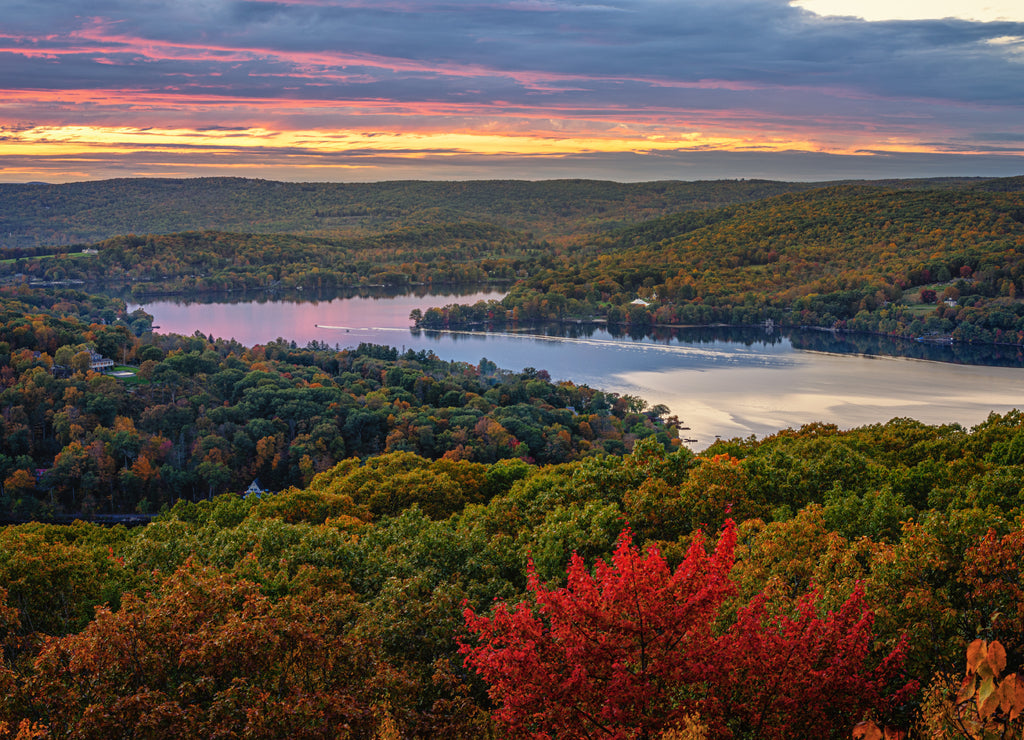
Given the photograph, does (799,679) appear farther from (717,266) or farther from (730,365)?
(717,266)

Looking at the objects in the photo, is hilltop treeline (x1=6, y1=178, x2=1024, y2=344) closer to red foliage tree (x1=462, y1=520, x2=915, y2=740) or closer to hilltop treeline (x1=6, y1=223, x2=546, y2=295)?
hilltop treeline (x1=6, y1=223, x2=546, y2=295)

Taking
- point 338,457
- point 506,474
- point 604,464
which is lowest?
point 338,457

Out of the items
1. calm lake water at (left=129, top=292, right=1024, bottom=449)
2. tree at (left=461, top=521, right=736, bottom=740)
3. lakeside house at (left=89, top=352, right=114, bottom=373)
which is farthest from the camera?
lakeside house at (left=89, top=352, right=114, bottom=373)

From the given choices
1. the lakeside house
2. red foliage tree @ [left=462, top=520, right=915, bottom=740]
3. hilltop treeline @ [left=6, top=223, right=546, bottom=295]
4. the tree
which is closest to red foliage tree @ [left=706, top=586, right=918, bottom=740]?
red foliage tree @ [left=462, top=520, right=915, bottom=740]

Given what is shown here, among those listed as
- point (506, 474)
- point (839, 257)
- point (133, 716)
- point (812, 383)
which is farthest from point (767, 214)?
point (133, 716)

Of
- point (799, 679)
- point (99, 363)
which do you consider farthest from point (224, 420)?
point (799, 679)

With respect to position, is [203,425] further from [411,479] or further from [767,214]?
[767,214]

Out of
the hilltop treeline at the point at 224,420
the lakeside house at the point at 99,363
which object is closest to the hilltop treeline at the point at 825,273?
the hilltop treeline at the point at 224,420
